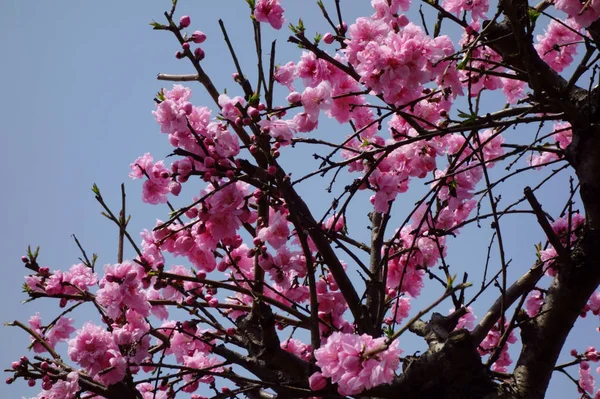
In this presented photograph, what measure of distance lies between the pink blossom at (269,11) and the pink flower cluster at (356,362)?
81.7 inches

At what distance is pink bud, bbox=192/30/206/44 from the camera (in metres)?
3.30

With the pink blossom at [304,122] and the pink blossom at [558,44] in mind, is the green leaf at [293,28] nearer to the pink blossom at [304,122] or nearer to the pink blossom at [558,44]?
the pink blossom at [304,122]

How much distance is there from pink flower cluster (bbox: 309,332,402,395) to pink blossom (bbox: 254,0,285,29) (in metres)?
2.07

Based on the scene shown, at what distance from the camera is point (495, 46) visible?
3420 millimetres

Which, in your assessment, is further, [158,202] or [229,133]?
[158,202]

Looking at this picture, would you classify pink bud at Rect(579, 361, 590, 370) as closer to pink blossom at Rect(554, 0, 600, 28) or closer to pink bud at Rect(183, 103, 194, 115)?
pink blossom at Rect(554, 0, 600, 28)

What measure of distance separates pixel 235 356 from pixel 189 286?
3.25ft

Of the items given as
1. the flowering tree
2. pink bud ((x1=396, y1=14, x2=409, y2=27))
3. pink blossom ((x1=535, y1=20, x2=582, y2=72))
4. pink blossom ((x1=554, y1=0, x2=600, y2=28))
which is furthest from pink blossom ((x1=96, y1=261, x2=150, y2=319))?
pink blossom ((x1=535, y1=20, x2=582, y2=72))

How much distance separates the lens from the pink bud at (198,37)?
10.8 ft

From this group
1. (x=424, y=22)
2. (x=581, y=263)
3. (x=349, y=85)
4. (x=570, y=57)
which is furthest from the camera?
(x=570, y=57)

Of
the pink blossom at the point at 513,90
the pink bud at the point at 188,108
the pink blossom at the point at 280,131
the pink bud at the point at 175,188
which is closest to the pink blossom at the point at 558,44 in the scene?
the pink blossom at the point at 513,90

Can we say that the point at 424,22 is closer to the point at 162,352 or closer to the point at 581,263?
the point at 581,263

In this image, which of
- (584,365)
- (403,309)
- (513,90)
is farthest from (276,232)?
(584,365)

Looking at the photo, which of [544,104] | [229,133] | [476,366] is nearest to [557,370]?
[476,366]
